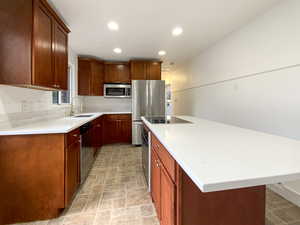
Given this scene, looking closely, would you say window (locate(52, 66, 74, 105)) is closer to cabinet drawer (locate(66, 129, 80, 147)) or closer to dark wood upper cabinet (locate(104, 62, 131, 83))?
dark wood upper cabinet (locate(104, 62, 131, 83))

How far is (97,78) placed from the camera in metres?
4.57

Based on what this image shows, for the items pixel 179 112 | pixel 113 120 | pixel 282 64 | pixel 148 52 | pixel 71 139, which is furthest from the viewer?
pixel 179 112

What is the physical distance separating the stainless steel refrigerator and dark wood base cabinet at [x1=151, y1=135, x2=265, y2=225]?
10.5 ft

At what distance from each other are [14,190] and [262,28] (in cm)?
369

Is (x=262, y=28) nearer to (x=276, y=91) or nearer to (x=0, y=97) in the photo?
(x=276, y=91)

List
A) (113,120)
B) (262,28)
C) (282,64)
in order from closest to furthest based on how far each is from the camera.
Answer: (282,64), (262,28), (113,120)

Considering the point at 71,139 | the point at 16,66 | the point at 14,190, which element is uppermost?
the point at 16,66

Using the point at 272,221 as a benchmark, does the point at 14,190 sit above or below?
above

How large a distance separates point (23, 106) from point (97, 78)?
277cm

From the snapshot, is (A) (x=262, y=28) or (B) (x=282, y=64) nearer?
(B) (x=282, y=64)

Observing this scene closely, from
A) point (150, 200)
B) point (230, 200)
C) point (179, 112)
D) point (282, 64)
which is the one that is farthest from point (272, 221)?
point (179, 112)

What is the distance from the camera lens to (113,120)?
14.7 feet

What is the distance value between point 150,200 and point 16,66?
2.05 meters

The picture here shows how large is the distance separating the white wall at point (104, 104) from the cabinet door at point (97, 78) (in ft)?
1.28
